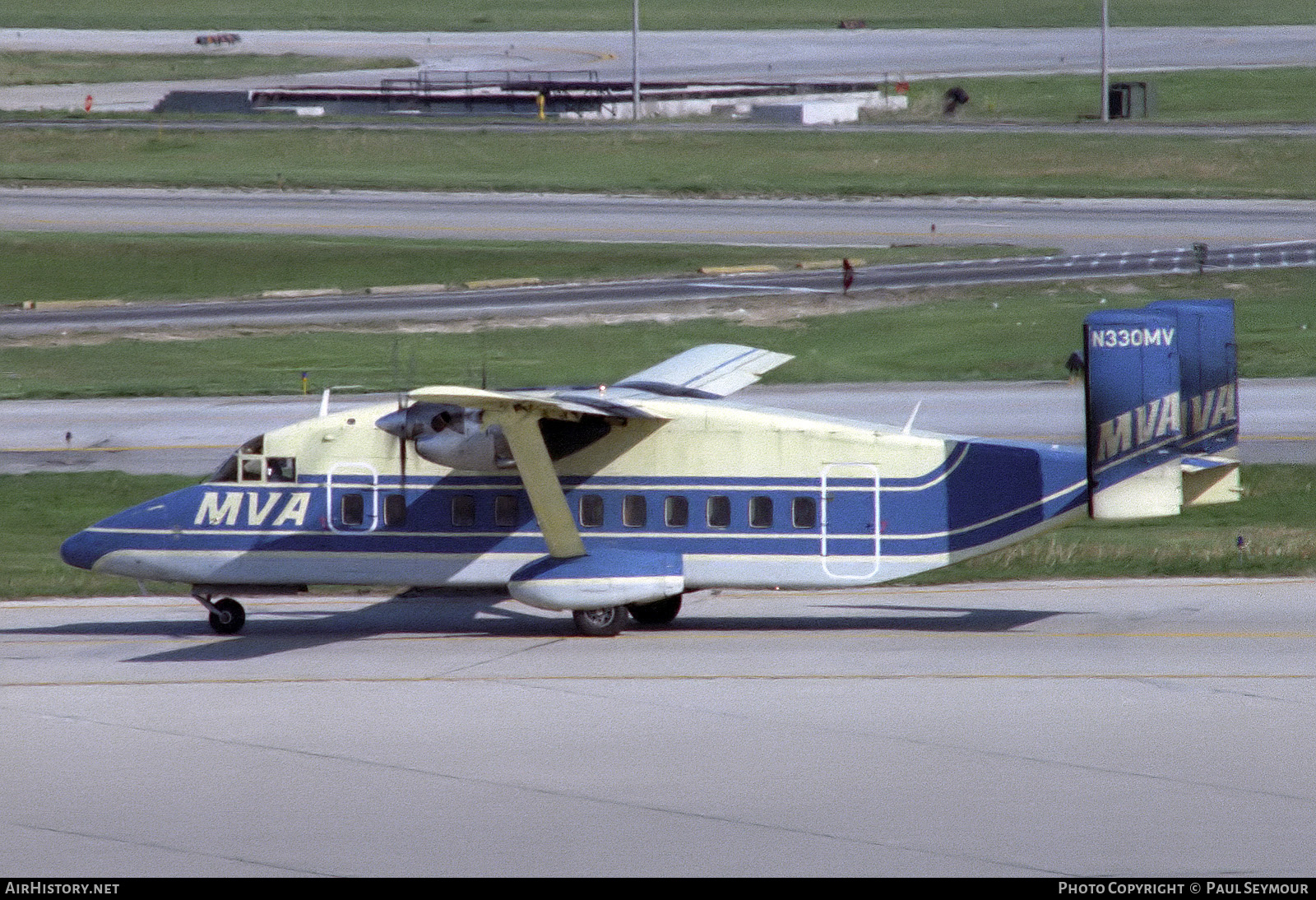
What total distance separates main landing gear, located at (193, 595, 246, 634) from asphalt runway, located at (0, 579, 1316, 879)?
310 mm

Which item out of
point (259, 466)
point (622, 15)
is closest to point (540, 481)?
point (259, 466)

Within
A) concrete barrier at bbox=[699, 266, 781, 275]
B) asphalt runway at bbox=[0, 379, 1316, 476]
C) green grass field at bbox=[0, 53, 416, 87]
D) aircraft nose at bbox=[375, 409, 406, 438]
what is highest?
green grass field at bbox=[0, 53, 416, 87]

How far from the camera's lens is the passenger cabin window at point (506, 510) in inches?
920

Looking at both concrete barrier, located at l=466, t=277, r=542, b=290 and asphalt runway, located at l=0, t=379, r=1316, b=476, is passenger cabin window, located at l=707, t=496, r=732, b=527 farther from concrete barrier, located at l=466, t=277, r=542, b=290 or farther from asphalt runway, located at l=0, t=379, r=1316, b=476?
concrete barrier, located at l=466, t=277, r=542, b=290

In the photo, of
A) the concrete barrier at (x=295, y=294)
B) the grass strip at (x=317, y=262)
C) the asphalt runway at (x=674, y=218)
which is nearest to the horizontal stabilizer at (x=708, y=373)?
the grass strip at (x=317, y=262)

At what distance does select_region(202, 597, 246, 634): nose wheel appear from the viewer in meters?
24.3

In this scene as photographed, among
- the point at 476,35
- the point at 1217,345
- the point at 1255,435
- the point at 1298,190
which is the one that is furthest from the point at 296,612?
the point at 476,35

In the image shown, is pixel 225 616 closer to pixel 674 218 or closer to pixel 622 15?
pixel 674 218

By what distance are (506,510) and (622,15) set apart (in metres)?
122

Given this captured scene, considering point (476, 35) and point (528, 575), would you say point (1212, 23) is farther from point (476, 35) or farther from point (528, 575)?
point (528, 575)

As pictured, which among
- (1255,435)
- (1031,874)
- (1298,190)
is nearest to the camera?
(1031,874)

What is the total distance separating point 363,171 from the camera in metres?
76.9

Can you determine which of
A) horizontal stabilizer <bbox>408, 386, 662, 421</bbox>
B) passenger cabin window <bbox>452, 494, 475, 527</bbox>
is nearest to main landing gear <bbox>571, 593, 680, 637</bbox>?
passenger cabin window <bbox>452, 494, 475, 527</bbox>

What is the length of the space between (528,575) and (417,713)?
369cm
